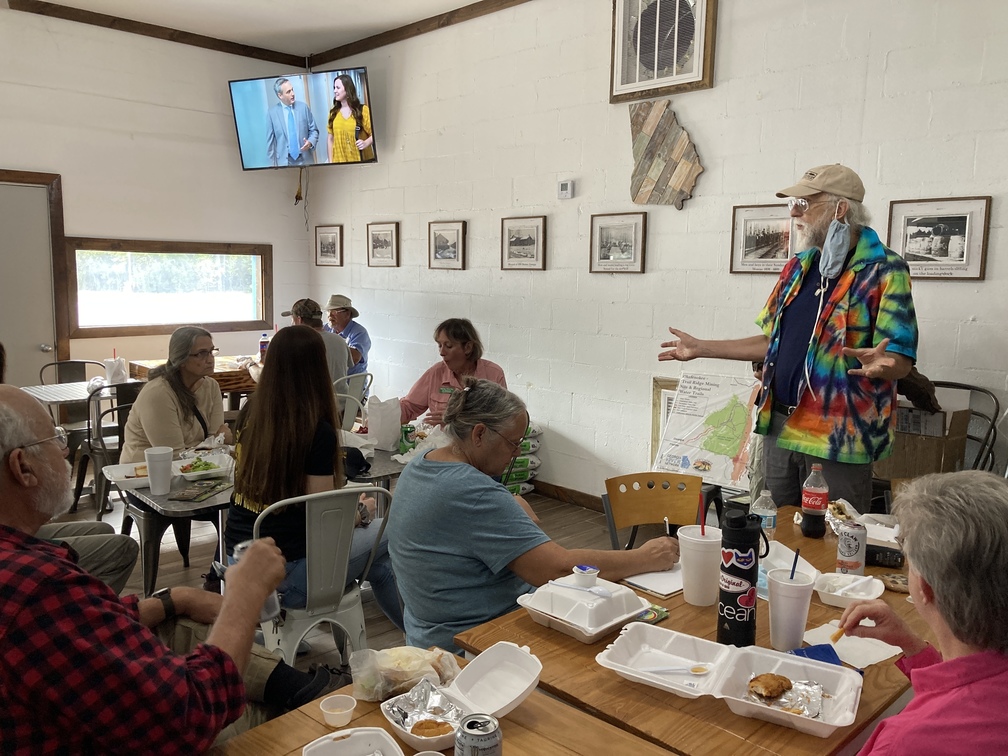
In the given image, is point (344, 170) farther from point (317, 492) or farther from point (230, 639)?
point (230, 639)

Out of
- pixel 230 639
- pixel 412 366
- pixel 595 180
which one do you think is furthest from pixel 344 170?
pixel 230 639

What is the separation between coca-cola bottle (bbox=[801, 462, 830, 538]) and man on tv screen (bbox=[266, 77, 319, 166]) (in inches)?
227

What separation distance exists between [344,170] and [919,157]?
5.11 metres

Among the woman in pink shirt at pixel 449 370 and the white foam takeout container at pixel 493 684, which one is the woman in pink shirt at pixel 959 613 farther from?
the woman in pink shirt at pixel 449 370

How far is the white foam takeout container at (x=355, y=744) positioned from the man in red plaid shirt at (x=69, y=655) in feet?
0.62

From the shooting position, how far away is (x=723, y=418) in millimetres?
4285

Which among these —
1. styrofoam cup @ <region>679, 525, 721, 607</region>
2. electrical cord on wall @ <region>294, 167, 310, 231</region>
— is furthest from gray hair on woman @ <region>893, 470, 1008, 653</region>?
electrical cord on wall @ <region>294, 167, 310, 231</region>

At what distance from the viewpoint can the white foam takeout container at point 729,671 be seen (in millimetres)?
1276

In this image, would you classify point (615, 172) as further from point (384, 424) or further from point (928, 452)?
point (928, 452)

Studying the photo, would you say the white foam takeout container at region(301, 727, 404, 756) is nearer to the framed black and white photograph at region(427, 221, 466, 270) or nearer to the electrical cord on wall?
the framed black and white photograph at region(427, 221, 466, 270)

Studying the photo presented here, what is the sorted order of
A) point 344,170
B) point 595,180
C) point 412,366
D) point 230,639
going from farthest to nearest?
point 344,170, point 412,366, point 595,180, point 230,639

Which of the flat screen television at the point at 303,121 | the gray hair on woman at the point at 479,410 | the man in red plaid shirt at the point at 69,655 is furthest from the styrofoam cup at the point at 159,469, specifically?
the flat screen television at the point at 303,121

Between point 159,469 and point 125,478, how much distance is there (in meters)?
0.26

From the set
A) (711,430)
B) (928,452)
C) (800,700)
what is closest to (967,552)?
(800,700)
